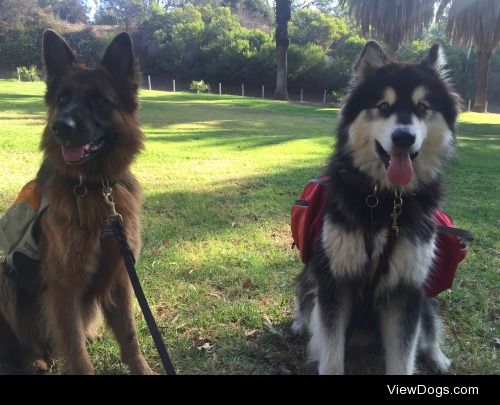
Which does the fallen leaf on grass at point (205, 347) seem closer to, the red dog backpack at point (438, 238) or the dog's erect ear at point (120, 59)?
the red dog backpack at point (438, 238)

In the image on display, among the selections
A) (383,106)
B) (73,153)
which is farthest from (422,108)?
(73,153)

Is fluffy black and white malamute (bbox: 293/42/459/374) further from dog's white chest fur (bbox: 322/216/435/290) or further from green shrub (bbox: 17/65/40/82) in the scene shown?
green shrub (bbox: 17/65/40/82)

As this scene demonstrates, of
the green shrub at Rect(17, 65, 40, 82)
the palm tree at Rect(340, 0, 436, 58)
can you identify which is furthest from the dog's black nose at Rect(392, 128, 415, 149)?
the green shrub at Rect(17, 65, 40, 82)

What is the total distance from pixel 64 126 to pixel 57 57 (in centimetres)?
66

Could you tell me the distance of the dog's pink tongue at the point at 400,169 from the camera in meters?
2.79

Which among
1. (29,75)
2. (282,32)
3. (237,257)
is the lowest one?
(237,257)

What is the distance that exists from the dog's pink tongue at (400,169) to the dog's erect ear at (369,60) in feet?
2.19

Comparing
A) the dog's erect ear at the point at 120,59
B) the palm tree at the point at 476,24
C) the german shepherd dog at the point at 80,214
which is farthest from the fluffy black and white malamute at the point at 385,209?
the palm tree at the point at 476,24

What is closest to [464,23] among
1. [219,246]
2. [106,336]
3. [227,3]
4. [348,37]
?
[348,37]

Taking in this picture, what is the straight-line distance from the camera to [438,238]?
3.24 meters

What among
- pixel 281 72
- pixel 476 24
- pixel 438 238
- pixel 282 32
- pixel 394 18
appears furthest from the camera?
pixel 281 72

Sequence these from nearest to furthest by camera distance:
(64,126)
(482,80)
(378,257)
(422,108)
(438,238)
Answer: (64,126), (378,257), (422,108), (438,238), (482,80)

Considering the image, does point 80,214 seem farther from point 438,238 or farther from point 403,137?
point 438,238

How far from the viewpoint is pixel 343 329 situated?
298 cm
